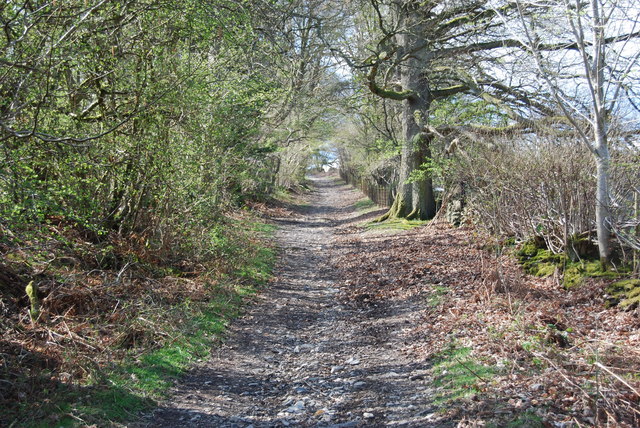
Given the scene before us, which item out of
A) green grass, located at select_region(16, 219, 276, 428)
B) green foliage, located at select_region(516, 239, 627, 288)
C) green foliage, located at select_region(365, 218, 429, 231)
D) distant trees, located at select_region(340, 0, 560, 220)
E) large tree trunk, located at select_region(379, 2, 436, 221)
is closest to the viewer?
green grass, located at select_region(16, 219, 276, 428)

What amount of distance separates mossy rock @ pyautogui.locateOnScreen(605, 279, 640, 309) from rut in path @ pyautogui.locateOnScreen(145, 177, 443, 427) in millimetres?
2794

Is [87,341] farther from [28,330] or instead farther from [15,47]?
[15,47]

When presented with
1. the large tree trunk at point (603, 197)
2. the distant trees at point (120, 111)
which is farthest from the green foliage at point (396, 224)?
the large tree trunk at point (603, 197)

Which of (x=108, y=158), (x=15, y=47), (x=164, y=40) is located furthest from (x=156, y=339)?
(x=164, y=40)

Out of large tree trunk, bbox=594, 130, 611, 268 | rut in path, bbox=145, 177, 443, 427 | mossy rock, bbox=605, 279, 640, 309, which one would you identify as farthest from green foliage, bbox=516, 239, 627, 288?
rut in path, bbox=145, 177, 443, 427

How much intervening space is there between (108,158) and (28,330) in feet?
9.98

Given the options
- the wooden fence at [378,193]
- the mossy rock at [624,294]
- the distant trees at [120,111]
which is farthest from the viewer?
the wooden fence at [378,193]

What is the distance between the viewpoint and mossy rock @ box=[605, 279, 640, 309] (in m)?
6.71

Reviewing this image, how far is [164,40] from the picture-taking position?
823 cm

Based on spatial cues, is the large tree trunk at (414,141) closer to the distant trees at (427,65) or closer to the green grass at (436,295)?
the distant trees at (427,65)

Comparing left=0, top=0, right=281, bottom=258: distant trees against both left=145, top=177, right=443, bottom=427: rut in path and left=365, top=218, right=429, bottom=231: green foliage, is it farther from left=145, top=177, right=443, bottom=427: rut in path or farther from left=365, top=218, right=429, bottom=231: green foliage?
left=365, top=218, right=429, bottom=231: green foliage

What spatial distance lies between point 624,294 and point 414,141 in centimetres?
1044

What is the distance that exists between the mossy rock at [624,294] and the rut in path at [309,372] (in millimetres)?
2794

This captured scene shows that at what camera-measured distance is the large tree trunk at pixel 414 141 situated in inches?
642
